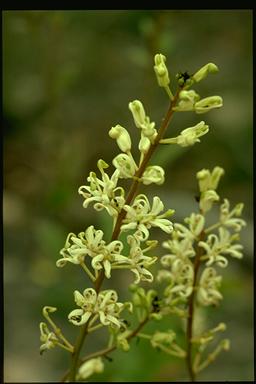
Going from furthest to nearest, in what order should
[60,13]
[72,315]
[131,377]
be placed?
1. [60,13]
2. [131,377]
3. [72,315]

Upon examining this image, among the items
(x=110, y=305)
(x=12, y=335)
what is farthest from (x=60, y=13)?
(x=110, y=305)

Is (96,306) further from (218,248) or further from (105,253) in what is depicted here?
(218,248)

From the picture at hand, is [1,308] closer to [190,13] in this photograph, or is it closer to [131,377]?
[131,377]

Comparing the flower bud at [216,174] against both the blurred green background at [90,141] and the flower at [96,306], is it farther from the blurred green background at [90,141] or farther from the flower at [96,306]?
the blurred green background at [90,141]

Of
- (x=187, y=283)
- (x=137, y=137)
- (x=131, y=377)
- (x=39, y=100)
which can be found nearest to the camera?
(x=187, y=283)

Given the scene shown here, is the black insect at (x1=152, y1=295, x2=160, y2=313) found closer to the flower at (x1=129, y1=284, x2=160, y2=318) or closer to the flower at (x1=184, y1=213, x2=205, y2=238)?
the flower at (x1=129, y1=284, x2=160, y2=318)

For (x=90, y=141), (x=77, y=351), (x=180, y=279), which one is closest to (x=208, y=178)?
(x=180, y=279)

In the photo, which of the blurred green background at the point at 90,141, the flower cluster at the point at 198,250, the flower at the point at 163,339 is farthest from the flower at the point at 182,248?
the blurred green background at the point at 90,141
